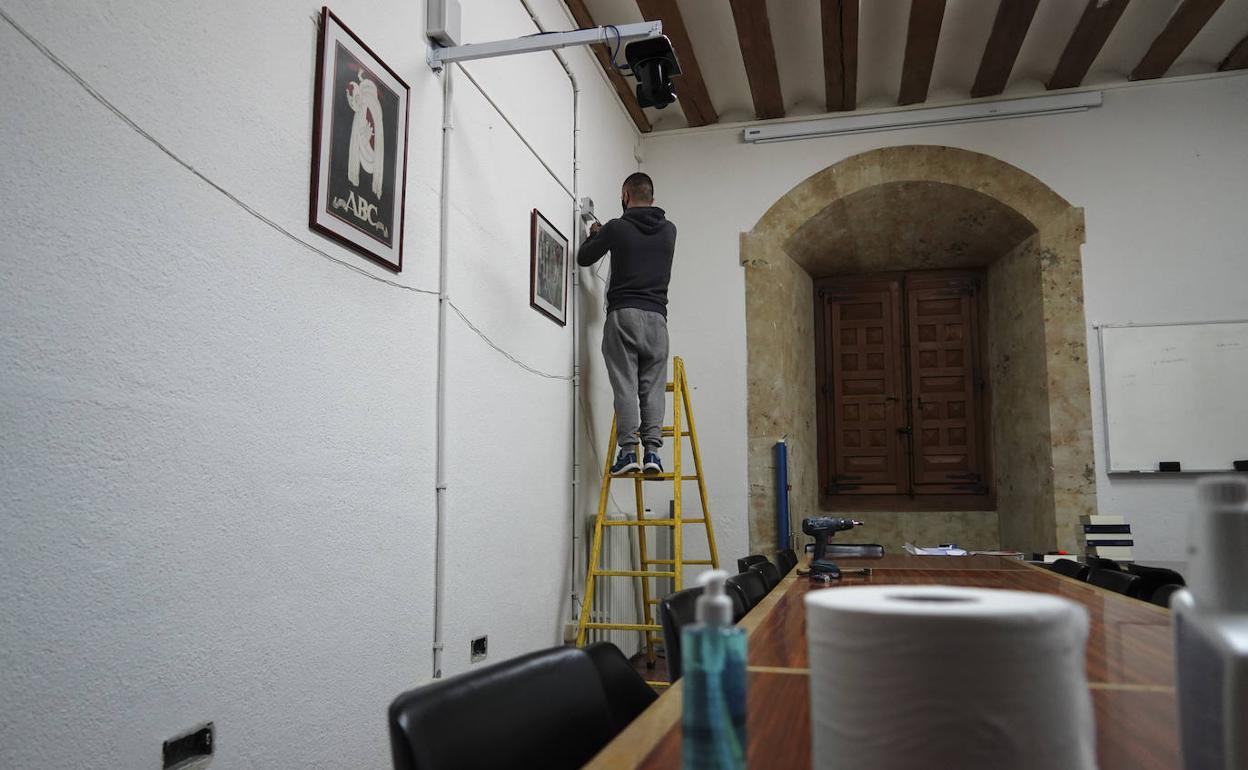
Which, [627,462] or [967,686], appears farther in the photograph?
[627,462]

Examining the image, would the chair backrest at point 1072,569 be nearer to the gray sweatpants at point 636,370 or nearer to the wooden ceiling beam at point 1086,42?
the gray sweatpants at point 636,370

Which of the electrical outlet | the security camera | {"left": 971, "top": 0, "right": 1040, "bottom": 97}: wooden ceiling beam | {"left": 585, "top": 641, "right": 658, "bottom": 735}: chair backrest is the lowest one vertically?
the electrical outlet

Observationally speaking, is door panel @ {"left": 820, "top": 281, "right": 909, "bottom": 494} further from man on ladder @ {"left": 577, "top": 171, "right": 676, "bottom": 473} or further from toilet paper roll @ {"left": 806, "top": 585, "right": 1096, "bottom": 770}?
toilet paper roll @ {"left": 806, "top": 585, "right": 1096, "bottom": 770}

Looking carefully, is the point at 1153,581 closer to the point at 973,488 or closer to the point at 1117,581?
the point at 1117,581

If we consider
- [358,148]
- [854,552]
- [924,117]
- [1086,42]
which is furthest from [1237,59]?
[358,148]

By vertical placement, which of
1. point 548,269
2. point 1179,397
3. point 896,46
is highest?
point 896,46

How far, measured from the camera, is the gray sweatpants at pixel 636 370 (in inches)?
177

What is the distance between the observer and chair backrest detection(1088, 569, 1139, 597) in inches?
117

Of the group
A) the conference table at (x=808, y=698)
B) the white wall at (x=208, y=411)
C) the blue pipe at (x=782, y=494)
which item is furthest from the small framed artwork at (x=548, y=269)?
the conference table at (x=808, y=698)

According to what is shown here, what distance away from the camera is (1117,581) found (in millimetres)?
3051

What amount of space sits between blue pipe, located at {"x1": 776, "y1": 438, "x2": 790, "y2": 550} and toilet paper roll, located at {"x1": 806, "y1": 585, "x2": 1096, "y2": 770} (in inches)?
214

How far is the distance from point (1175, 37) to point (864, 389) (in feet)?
10.8

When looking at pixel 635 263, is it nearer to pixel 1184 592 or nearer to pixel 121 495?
pixel 121 495

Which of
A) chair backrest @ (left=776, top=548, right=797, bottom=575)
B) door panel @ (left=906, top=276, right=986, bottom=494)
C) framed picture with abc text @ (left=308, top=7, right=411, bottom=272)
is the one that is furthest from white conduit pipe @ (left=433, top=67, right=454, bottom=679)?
door panel @ (left=906, top=276, right=986, bottom=494)
